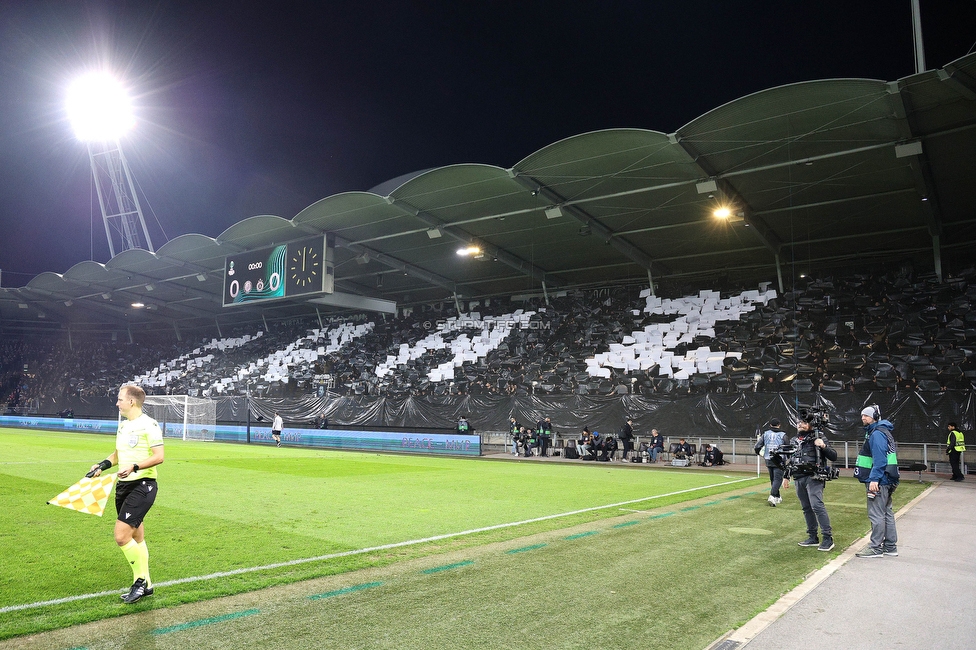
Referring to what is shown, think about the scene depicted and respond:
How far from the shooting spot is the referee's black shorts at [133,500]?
4973mm

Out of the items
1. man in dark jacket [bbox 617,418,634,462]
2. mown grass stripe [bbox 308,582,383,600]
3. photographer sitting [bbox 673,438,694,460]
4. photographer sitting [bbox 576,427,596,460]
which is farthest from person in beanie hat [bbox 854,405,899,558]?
photographer sitting [bbox 576,427,596,460]

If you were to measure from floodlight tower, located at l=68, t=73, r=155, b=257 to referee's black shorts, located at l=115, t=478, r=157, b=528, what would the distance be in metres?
50.6

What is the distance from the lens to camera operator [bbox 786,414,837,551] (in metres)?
7.67

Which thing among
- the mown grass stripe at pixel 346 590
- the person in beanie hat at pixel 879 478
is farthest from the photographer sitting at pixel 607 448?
the mown grass stripe at pixel 346 590

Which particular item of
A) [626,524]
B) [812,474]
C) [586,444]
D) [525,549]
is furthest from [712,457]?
[525,549]

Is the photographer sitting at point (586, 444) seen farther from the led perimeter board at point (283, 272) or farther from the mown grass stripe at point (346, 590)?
the mown grass stripe at point (346, 590)

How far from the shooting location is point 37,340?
181 ft

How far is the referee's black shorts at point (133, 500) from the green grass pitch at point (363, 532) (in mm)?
652

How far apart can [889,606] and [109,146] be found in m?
60.5

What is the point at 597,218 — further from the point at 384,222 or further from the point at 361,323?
the point at 361,323

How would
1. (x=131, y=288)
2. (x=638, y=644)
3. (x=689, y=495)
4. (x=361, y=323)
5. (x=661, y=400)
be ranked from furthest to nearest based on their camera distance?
(x=361, y=323) → (x=131, y=288) → (x=661, y=400) → (x=689, y=495) → (x=638, y=644)

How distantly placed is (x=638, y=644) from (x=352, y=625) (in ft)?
6.66

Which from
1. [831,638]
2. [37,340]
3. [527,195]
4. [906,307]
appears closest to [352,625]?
[831,638]

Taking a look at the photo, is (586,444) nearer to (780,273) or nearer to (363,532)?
(780,273)
